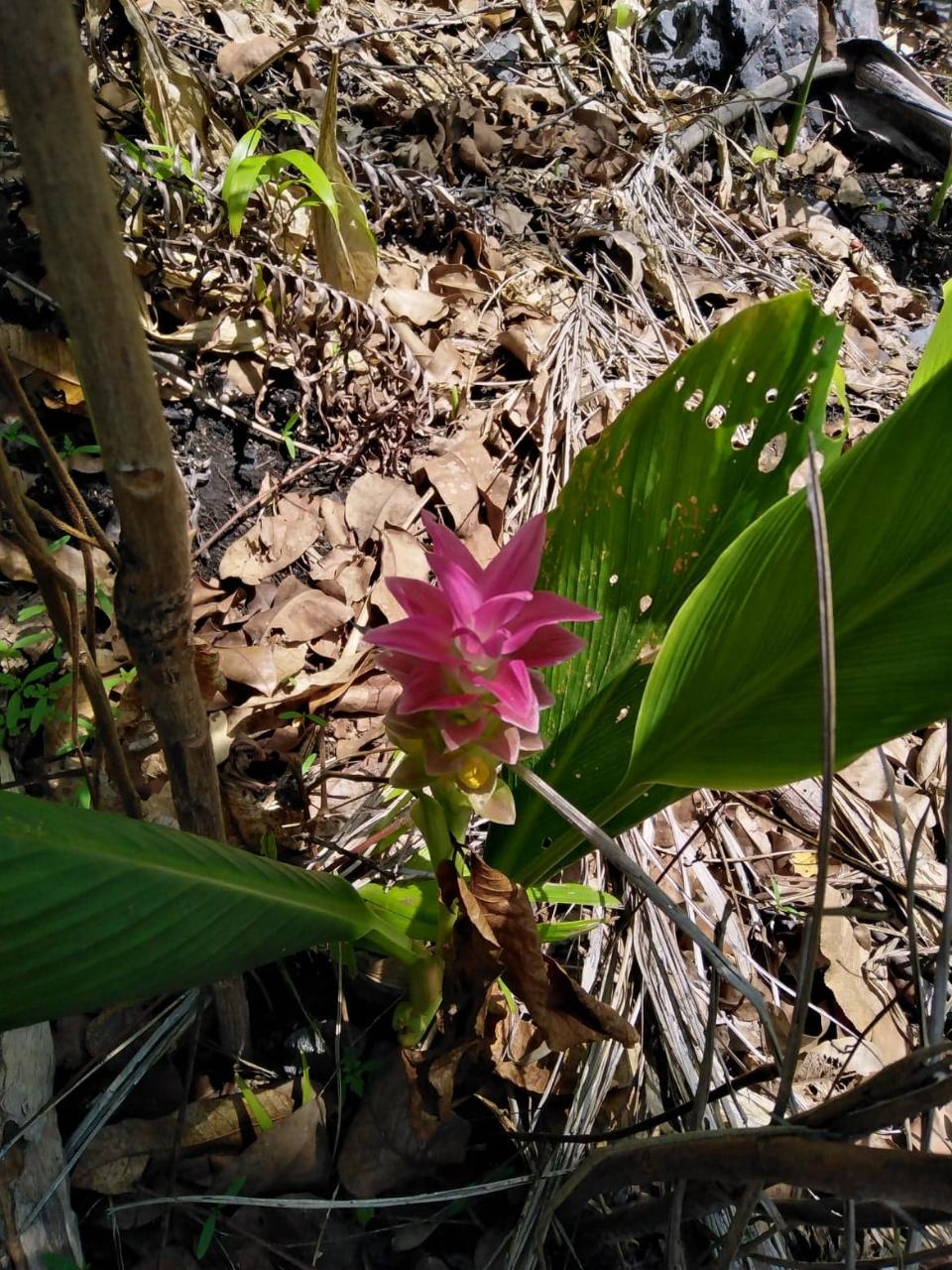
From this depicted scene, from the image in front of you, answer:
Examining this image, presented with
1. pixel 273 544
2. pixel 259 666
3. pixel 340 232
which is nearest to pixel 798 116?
pixel 340 232

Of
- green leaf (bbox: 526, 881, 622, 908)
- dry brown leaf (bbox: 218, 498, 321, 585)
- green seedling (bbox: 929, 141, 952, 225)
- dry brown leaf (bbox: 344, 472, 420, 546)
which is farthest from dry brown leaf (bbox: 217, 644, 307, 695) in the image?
green seedling (bbox: 929, 141, 952, 225)

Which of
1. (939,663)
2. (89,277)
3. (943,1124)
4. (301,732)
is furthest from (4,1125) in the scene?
(943,1124)

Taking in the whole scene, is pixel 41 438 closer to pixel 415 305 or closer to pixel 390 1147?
pixel 390 1147

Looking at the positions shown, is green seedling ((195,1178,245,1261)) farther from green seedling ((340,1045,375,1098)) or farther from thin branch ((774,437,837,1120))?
thin branch ((774,437,837,1120))

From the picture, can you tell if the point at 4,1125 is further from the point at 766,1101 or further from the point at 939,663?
the point at 939,663

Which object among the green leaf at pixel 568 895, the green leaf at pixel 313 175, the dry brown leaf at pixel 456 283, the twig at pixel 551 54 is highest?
the twig at pixel 551 54

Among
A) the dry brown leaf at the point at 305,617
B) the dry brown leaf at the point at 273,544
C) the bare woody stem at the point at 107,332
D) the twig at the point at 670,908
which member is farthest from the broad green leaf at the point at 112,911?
the dry brown leaf at the point at 273,544

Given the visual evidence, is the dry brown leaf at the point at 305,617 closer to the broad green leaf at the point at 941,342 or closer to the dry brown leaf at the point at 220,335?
the dry brown leaf at the point at 220,335
